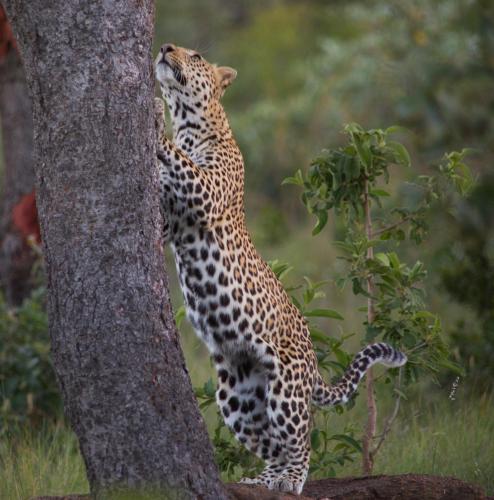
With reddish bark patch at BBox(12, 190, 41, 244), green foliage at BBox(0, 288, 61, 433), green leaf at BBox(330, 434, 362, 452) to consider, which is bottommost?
green leaf at BBox(330, 434, 362, 452)

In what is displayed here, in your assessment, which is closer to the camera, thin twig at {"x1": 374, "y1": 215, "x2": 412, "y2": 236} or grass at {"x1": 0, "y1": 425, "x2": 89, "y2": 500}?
grass at {"x1": 0, "y1": 425, "x2": 89, "y2": 500}

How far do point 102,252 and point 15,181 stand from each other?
18.2 ft

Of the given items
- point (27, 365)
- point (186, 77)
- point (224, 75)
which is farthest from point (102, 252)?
point (27, 365)

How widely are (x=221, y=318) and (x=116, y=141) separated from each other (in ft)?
6.11

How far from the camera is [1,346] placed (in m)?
8.63

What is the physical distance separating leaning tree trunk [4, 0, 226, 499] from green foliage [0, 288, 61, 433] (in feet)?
11.9

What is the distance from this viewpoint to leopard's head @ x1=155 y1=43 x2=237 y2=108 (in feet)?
22.6

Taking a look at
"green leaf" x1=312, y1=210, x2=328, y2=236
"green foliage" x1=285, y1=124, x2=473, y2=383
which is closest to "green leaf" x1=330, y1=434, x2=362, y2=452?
"green foliage" x1=285, y1=124, x2=473, y2=383

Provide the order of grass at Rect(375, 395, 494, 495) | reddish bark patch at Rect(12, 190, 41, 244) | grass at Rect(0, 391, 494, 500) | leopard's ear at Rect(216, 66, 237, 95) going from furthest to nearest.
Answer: reddish bark patch at Rect(12, 190, 41, 244) < leopard's ear at Rect(216, 66, 237, 95) < grass at Rect(375, 395, 494, 495) < grass at Rect(0, 391, 494, 500)

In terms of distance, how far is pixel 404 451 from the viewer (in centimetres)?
704

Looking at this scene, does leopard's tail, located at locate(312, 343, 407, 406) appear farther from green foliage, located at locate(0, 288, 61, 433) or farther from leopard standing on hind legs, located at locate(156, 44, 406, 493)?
green foliage, located at locate(0, 288, 61, 433)

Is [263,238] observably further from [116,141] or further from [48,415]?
[116,141]

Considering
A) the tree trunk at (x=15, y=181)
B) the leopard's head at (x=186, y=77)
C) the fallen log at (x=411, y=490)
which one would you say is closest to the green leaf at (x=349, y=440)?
the fallen log at (x=411, y=490)

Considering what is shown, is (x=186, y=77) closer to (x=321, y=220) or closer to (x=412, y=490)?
(x=321, y=220)
